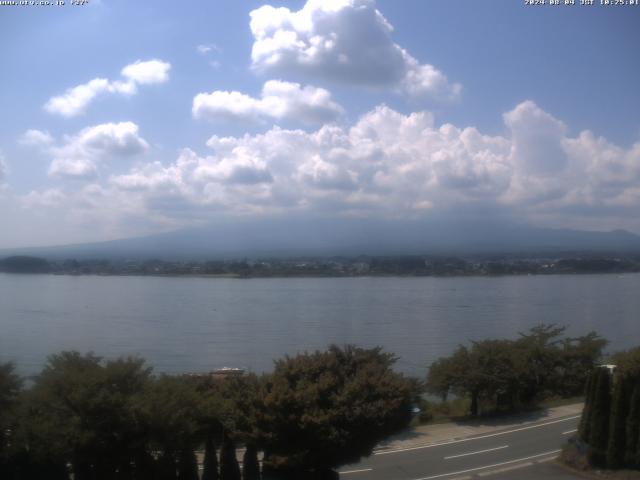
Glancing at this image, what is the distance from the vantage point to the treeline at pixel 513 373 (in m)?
15.4

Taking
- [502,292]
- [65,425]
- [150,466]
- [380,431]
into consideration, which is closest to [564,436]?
[380,431]

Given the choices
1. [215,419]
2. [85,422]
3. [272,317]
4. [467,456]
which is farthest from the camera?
[272,317]

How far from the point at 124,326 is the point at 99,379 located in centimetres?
2634

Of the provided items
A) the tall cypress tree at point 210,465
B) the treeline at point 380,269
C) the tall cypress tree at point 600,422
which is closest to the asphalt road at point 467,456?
the tall cypress tree at point 600,422

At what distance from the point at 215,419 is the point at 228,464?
1.82 feet

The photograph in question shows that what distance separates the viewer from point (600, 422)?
8625mm

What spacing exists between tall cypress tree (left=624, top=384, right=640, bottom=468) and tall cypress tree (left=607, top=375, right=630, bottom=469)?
0.09 metres

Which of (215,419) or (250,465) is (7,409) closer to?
(215,419)

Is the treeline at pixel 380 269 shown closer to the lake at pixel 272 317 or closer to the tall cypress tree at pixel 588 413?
the lake at pixel 272 317

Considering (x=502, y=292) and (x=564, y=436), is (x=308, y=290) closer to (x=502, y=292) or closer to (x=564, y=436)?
(x=502, y=292)

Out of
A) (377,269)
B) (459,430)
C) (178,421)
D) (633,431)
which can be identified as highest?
(377,269)

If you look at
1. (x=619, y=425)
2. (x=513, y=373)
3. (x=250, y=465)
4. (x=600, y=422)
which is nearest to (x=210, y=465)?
(x=250, y=465)

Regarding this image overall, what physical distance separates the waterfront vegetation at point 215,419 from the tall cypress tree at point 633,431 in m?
0.01

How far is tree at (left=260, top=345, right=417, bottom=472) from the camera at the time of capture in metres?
7.34
